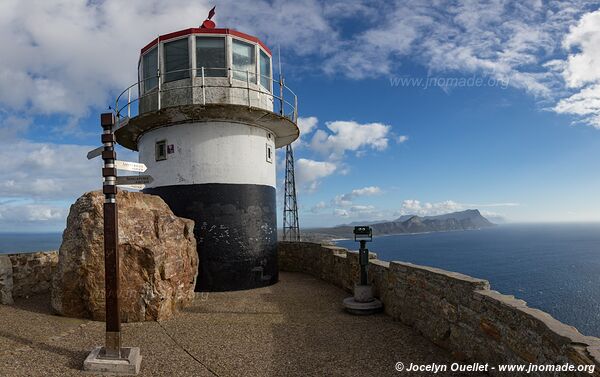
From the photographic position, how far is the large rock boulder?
7.85 meters

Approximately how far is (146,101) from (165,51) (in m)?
1.71

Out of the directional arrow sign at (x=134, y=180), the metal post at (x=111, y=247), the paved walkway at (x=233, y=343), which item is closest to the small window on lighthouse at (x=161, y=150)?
the paved walkway at (x=233, y=343)

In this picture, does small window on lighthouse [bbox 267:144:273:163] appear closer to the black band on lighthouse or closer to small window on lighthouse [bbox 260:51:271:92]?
the black band on lighthouse

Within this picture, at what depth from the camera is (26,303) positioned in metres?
9.05

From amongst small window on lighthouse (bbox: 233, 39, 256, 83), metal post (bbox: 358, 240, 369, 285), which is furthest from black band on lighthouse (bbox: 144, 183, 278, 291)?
metal post (bbox: 358, 240, 369, 285)

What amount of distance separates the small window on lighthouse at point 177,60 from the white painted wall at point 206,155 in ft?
5.00

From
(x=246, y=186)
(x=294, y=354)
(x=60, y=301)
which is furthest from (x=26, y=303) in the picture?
(x=294, y=354)

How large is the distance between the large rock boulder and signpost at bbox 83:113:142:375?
2088 mm

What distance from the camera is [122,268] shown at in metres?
7.92

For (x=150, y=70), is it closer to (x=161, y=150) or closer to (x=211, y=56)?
(x=211, y=56)

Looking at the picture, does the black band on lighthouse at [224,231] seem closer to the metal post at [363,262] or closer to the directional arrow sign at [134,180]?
the metal post at [363,262]

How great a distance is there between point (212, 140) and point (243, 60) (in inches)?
108

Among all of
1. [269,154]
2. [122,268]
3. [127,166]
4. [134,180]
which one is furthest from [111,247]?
Answer: [269,154]

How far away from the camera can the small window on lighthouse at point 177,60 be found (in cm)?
1145
